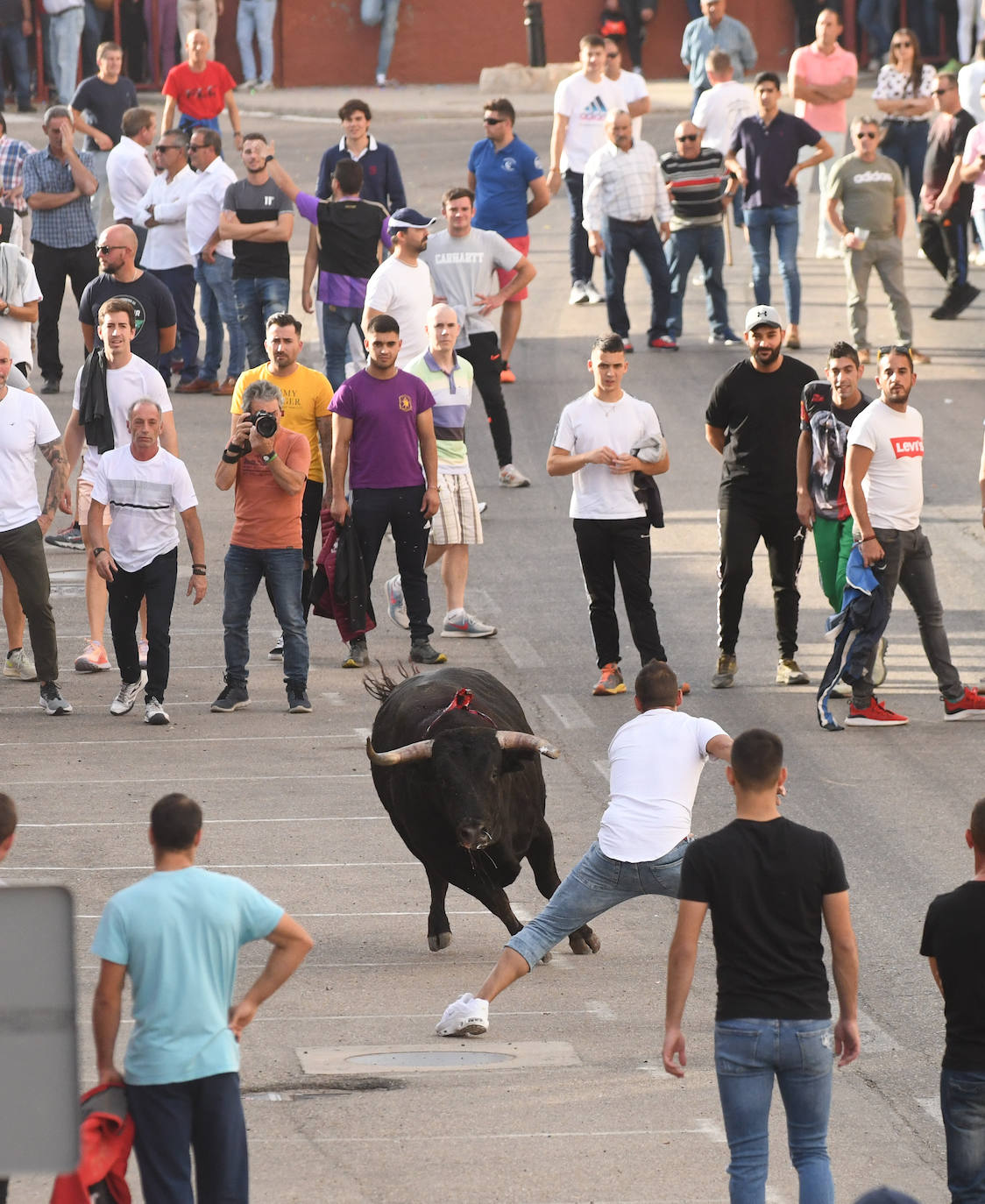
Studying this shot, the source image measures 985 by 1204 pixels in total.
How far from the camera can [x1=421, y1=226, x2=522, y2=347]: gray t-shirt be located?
54.4 feet

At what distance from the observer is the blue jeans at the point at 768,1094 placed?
6.18 m

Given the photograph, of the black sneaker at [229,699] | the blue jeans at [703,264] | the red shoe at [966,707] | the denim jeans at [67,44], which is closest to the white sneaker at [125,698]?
the black sneaker at [229,699]

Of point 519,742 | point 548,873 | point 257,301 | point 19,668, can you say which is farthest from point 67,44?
point 519,742

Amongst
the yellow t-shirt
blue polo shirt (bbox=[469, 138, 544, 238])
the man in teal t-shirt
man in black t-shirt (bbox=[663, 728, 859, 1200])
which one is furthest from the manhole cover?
blue polo shirt (bbox=[469, 138, 544, 238])

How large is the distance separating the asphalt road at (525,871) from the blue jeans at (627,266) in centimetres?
121

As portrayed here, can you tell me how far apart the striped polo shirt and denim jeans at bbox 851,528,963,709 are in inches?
331

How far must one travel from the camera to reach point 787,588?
13227 mm

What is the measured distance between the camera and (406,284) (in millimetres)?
15602

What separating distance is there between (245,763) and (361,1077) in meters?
4.25

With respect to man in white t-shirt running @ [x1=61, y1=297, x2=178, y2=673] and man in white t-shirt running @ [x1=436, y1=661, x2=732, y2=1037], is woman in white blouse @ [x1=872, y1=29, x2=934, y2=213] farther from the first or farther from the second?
man in white t-shirt running @ [x1=436, y1=661, x2=732, y2=1037]

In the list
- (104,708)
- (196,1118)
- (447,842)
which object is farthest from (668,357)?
(196,1118)

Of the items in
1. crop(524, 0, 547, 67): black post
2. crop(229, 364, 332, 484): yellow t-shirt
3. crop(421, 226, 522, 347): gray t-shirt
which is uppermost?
crop(524, 0, 547, 67): black post

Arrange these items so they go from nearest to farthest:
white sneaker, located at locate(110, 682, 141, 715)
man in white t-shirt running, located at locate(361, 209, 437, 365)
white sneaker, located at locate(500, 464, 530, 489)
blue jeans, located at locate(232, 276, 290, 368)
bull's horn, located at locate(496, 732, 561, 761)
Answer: bull's horn, located at locate(496, 732, 561, 761) → white sneaker, located at locate(110, 682, 141, 715) → man in white t-shirt running, located at locate(361, 209, 437, 365) → white sneaker, located at locate(500, 464, 530, 489) → blue jeans, located at locate(232, 276, 290, 368)

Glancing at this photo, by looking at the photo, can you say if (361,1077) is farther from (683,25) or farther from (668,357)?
(683,25)
